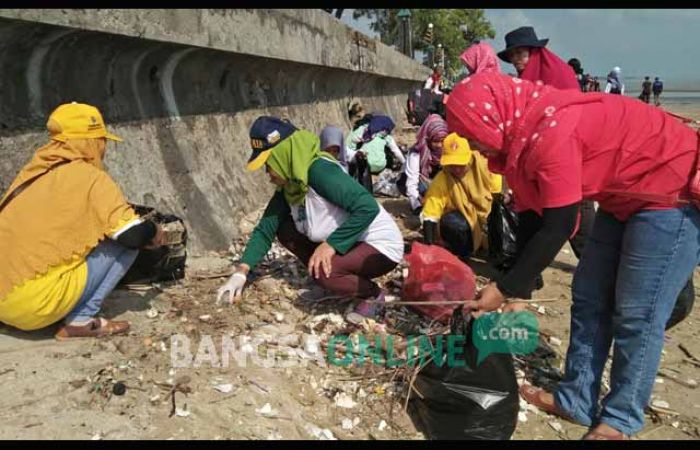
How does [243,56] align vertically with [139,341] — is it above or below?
above

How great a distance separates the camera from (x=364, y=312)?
3.59 metres

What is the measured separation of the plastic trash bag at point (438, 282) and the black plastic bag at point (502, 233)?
4.33 ft

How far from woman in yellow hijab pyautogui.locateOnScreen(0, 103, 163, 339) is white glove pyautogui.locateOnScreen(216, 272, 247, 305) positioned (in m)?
0.67

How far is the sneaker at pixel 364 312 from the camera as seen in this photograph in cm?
355

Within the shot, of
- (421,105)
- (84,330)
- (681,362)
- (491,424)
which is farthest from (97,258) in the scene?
(421,105)

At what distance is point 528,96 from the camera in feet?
7.28

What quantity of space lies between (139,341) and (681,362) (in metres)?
3.02

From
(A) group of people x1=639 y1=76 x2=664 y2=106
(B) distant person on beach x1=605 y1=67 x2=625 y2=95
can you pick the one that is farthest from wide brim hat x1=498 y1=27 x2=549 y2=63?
(A) group of people x1=639 y1=76 x2=664 y2=106

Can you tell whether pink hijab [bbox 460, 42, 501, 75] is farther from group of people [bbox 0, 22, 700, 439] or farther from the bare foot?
the bare foot

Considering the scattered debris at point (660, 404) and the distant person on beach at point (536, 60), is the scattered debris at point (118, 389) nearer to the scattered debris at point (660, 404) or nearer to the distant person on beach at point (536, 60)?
the scattered debris at point (660, 404)

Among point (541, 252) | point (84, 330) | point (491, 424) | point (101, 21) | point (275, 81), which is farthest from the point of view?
point (275, 81)

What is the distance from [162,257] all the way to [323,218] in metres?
1.03

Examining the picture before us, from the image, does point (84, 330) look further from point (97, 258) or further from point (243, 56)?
point (243, 56)

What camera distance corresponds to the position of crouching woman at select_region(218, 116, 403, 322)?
333cm
